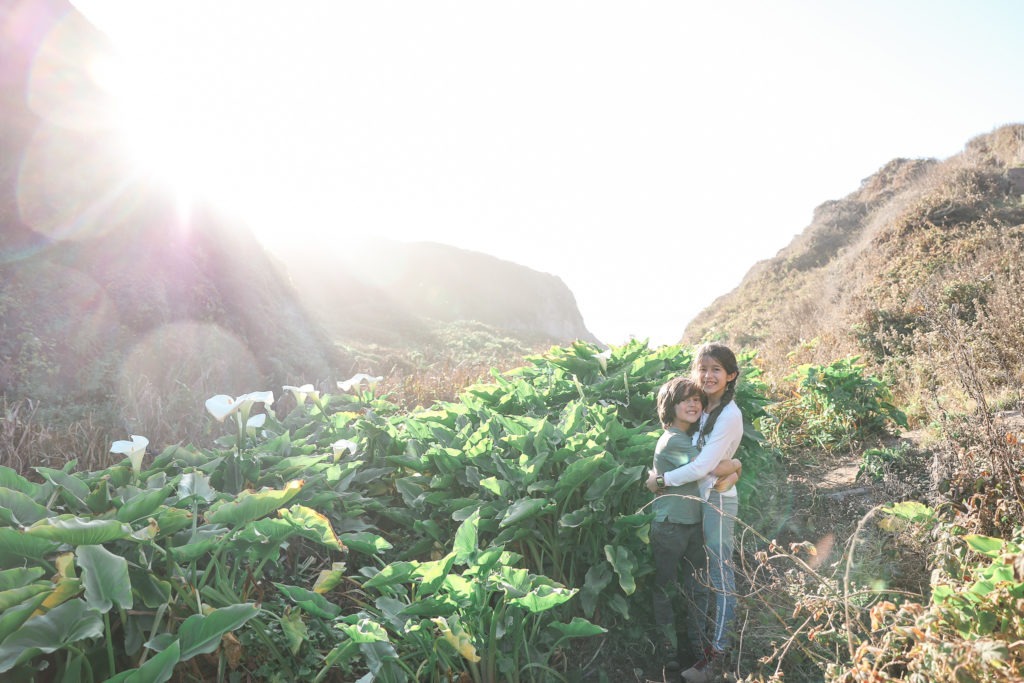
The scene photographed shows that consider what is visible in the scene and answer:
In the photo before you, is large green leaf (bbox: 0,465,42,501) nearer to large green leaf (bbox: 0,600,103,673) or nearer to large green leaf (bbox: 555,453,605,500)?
large green leaf (bbox: 0,600,103,673)

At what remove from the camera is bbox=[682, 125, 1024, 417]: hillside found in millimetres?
5941

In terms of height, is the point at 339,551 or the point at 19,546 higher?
the point at 19,546

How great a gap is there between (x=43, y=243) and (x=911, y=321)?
10667mm

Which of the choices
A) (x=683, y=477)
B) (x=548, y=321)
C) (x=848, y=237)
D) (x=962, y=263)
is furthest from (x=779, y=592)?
(x=548, y=321)

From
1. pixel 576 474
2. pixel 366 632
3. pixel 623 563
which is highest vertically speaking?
pixel 576 474

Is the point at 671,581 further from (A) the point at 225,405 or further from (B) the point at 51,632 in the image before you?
(B) the point at 51,632

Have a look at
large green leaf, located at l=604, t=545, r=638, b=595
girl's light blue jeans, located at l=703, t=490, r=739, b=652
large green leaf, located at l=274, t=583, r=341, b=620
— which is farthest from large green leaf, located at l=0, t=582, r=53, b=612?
girl's light blue jeans, located at l=703, t=490, r=739, b=652

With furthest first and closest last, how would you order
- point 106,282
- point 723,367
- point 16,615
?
point 106,282
point 723,367
point 16,615

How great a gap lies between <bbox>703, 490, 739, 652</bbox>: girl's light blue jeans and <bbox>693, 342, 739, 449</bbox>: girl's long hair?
0.98ft

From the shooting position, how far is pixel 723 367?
2.99 meters

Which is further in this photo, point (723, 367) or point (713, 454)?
point (723, 367)

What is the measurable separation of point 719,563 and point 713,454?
1.66 ft

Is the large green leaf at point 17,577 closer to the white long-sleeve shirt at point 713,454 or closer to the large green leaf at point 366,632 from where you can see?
the large green leaf at point 366,632

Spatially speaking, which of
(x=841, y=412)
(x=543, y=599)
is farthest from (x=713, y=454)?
(x=841, y=412)
